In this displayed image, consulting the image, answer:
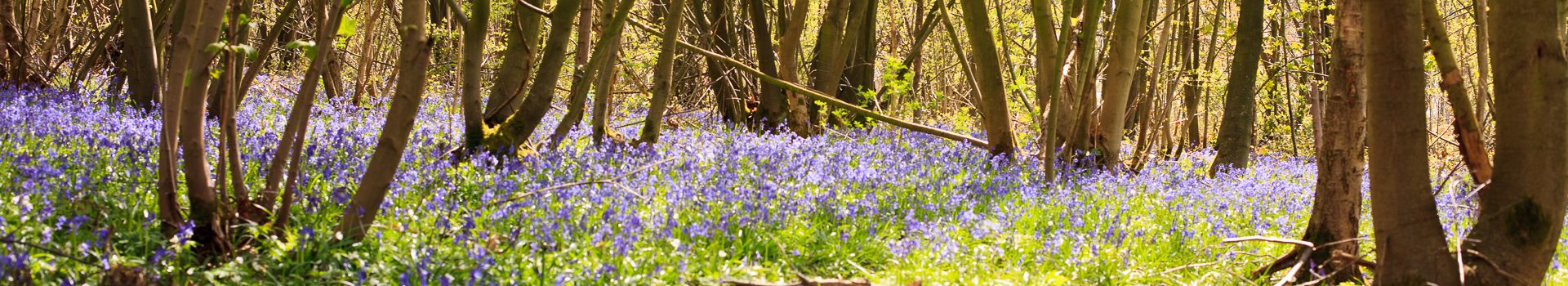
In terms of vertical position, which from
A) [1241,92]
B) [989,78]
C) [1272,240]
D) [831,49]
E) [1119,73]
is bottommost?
[1272,240]

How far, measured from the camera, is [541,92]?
532 cm

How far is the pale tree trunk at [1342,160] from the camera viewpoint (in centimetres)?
411

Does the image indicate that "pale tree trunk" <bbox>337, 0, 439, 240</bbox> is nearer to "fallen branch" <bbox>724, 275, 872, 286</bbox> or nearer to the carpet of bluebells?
the carpet of bluebells

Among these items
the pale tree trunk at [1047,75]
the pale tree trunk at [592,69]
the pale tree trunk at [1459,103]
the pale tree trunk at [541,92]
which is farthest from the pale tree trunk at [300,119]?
the pale tree trunk at [1047,75]

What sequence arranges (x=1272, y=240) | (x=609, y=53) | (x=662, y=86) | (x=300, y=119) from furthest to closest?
(x=662, y=86), (x=609, y=53), (x=1272, y=240), (x=300, y=119)

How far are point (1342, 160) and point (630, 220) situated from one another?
8.80 feet

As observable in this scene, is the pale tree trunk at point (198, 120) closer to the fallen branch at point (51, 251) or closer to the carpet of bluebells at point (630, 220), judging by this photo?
the carpet of bluebells at point (630, 220)

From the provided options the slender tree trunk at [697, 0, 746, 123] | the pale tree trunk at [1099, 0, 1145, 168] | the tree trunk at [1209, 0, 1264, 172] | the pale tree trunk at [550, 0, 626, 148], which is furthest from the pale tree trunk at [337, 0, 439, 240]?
the tree trunk at [1209, 0, 1264, 172]

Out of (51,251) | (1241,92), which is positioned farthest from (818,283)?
(1241,92)

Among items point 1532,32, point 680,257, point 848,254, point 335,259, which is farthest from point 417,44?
point 1532,32

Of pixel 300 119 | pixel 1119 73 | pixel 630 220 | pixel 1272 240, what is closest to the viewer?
pixel 300 119

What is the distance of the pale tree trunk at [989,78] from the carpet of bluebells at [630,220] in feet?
3.69

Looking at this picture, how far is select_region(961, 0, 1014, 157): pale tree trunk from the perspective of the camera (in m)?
7.21

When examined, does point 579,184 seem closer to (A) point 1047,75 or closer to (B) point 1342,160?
(B) point 1342,160
